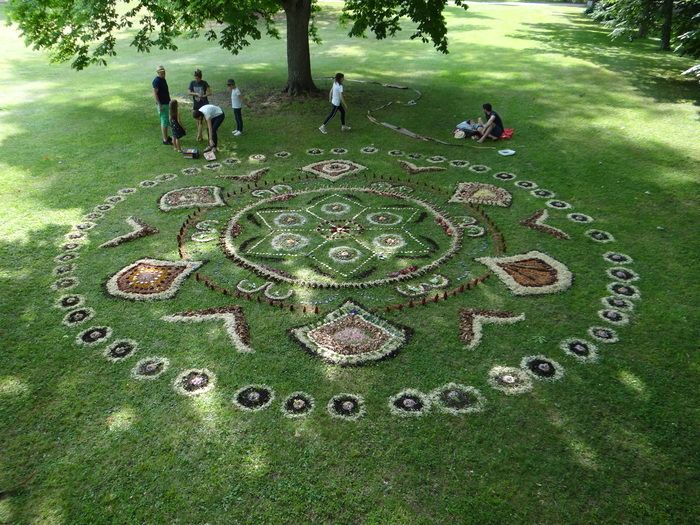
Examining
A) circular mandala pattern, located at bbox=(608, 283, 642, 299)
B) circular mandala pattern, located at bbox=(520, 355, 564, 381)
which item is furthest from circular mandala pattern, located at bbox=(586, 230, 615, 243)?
circular mandala pattern, located at bbox=(520, 355, 564, 381)

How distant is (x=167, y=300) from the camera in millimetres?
8617

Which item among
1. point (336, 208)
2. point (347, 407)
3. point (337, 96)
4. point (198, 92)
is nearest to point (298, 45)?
point (337, 96)

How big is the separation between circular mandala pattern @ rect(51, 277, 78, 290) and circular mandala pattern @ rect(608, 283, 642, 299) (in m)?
9.26

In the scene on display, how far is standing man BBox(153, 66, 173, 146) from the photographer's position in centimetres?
1478

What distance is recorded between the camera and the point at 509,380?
22.6 ft

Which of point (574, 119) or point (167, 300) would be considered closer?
point (167, 300)

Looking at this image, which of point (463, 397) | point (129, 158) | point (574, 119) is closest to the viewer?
point (463, 397)

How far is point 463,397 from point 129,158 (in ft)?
40.2

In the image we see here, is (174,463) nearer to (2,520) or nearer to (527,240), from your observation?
(2,520)

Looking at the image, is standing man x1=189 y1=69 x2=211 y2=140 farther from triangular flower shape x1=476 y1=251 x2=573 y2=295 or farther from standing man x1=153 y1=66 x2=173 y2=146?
triangular flower shape x1=476 y1=251 x2=573 y2=295

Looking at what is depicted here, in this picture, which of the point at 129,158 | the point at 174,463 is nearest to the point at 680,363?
the point at 174,463

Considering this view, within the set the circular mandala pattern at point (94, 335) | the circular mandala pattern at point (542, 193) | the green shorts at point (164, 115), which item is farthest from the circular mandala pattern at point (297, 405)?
the green shorts at point (164, 115)

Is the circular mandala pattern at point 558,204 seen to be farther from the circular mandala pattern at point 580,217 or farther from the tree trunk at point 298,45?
the tree trunk at point 298,45

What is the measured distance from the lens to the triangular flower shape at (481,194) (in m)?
11.9
